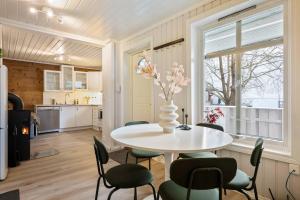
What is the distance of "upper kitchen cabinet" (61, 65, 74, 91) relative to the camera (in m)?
6.22

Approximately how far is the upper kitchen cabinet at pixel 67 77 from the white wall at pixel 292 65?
4.07m

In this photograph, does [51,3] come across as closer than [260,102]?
No

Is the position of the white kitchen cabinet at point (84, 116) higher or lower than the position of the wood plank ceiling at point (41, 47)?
lower

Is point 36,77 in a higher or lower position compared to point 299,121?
higher

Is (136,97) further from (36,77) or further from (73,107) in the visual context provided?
(36,77)

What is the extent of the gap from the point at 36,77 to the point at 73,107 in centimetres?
157

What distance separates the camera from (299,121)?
1685mm

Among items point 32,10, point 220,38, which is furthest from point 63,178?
point 220,38

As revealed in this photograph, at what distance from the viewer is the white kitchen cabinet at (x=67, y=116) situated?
19.2 ft

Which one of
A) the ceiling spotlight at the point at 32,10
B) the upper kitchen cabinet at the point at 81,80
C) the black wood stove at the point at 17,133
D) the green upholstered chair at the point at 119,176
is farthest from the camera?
the upper kitchen cabinet at the point at 81,80

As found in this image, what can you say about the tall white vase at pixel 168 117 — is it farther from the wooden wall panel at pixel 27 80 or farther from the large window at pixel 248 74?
the wooden wall panel at pixel 27 80

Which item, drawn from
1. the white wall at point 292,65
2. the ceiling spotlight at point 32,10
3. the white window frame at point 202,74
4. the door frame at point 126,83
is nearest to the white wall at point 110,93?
the door frame at point 126,83

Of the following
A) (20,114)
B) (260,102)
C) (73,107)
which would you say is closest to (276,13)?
(260,102)

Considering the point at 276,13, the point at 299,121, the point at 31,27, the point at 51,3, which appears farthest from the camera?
the point at 31,27
